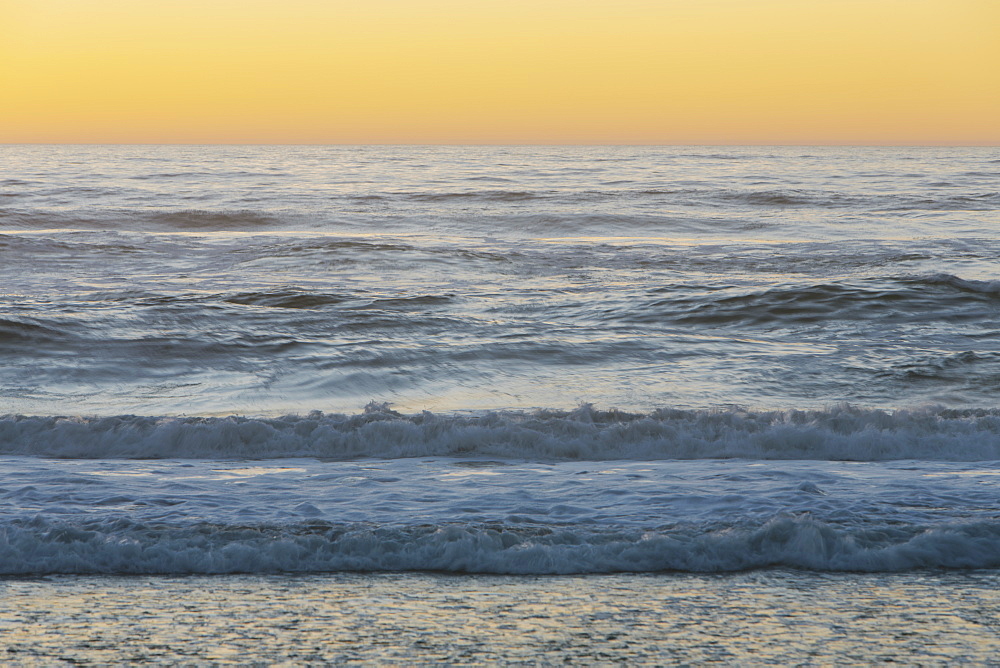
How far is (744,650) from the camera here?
9.87 ft

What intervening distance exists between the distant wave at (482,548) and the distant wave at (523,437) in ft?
6.05

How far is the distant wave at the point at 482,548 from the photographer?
3.82m

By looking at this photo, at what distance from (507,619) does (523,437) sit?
2.92m

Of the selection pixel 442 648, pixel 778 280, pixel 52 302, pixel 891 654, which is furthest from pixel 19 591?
pixel 778 280

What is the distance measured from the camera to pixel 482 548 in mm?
3955

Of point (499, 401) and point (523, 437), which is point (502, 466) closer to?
point (523, 437)

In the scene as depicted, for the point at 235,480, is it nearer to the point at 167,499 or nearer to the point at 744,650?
the point at 167,499

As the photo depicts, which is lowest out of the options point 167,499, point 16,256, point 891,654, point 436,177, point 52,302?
point 891,654

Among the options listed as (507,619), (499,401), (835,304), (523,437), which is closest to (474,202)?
(835,304)

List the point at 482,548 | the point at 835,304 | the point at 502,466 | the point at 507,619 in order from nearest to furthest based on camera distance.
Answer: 1. the point at 507,619
2. the point at 482,548
3. the point at 502,466
4. the point at 835,304

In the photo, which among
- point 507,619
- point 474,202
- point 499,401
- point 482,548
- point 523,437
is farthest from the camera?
point 474,202

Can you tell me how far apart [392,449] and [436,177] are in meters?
35.7

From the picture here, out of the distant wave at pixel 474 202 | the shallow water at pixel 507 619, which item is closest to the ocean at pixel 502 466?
the shallow water at pixel 507 619

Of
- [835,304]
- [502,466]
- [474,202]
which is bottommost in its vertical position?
[502,466]
